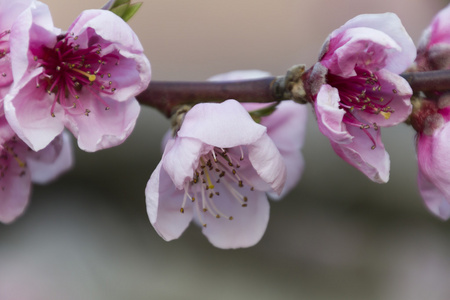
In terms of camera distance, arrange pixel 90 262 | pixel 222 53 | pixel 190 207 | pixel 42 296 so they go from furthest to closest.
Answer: pixel 222 53 < pixel 90 262 < pixel 42 296 < pixel 190 207

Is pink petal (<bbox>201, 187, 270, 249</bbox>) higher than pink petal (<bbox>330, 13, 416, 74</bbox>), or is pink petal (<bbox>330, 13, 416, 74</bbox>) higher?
pink petal (<bbox>330, 13, 416, 74</bbox>)

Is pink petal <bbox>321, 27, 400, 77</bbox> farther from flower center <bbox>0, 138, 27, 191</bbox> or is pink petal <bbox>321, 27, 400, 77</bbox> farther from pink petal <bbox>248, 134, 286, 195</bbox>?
flower center <bbox>0, 138, 27, 191</bbox>

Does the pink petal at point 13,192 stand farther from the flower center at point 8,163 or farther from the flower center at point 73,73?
the flower center at point 73,73

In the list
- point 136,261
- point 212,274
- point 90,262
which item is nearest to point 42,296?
point 90,262

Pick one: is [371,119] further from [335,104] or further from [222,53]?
[222,53]

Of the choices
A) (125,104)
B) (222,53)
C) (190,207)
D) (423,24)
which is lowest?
(222,53)

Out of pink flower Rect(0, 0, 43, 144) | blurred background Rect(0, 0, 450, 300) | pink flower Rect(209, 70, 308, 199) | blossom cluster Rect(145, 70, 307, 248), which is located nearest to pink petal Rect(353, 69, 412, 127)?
blossom cluster Rect(145, 70, 307, 248)

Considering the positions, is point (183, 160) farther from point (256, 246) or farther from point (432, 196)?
point (256, 246)

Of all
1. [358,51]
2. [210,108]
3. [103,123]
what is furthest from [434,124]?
[103,123]
